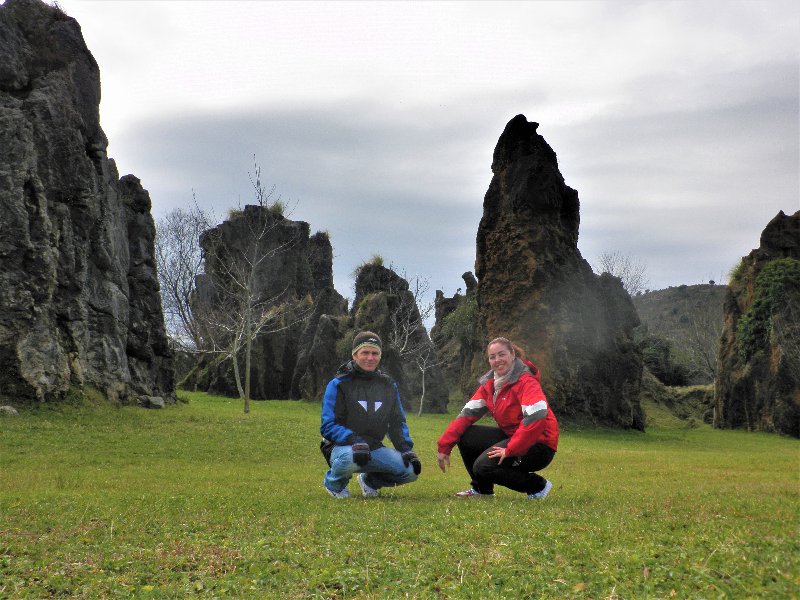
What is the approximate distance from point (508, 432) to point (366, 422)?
2142mm

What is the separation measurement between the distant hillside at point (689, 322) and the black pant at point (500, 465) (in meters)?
59.1

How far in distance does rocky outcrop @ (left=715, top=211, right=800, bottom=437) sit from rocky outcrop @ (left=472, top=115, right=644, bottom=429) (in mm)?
7941

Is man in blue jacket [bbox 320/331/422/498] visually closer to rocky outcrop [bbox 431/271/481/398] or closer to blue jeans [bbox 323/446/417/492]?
blue jeans [bbox 323/446/417/492]

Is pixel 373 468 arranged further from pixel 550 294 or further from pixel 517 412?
pixel 550 294

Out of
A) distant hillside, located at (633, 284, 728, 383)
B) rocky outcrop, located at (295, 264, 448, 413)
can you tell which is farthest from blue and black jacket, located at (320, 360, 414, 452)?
distant hillside, located at (633, 284, 728, 383)

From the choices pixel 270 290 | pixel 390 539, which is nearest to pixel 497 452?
pixel 390 539

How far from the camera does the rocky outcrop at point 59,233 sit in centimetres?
2316

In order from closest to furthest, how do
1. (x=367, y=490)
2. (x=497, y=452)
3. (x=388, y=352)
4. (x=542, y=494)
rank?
(x=497, y=452), (x=542, y=494), (x=367, y=490), (x=388, y=352)

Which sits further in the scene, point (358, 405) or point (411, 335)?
point (411, 335)

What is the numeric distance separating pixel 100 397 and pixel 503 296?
2005cm

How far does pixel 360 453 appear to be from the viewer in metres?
9.15

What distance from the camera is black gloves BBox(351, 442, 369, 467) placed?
30.0 feet

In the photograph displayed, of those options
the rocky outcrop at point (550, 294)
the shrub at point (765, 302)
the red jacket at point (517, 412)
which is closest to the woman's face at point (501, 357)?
the red jacket at point (517, 412)

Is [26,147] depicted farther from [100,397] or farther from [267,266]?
[267,266]
